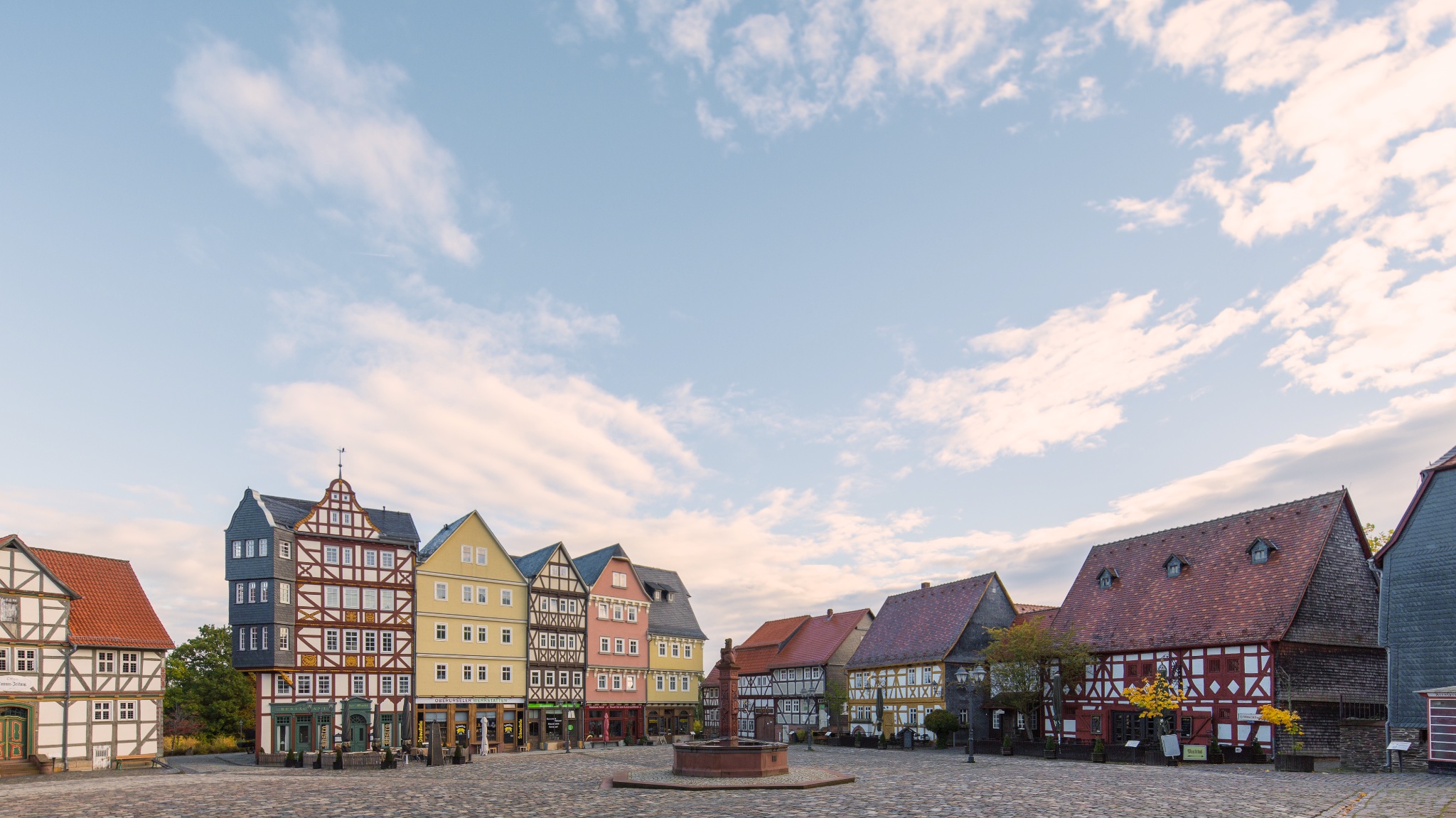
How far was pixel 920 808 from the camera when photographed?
2192cm

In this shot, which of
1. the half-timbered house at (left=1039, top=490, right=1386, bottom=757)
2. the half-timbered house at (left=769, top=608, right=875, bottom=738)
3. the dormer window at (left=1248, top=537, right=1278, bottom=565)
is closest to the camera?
the half-timbered house at (left=1039, top=490, right=1386, bottom=757)

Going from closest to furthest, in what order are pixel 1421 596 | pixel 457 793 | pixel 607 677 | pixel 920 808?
pixel 920 808
pixel 457 793
pixel 1421 596
pixel 607 677

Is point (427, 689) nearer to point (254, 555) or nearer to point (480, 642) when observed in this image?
point (480, 642)

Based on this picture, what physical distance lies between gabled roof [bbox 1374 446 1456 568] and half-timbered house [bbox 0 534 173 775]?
49554 millimetres

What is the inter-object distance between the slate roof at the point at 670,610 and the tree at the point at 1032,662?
26.4 meters

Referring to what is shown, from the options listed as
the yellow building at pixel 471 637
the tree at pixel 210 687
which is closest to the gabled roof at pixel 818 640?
the yellow building at pixel 471 637

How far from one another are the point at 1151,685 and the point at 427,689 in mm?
A: 36724

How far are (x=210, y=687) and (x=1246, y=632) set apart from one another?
61.0 metres

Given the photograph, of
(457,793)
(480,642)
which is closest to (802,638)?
A: (480,642)

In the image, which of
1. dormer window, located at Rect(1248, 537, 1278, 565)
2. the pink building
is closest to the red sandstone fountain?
dormer window, located at Rect(1248, 537, 1278, 565)

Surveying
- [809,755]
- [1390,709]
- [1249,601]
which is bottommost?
[809,755]

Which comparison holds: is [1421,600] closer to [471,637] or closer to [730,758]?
[730,758]

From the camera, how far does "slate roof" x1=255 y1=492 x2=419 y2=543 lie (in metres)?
52.9

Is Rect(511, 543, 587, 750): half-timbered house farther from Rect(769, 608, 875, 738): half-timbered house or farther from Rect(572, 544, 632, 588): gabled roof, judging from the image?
Rect(769, 608, 875, 738): half-timbered house
